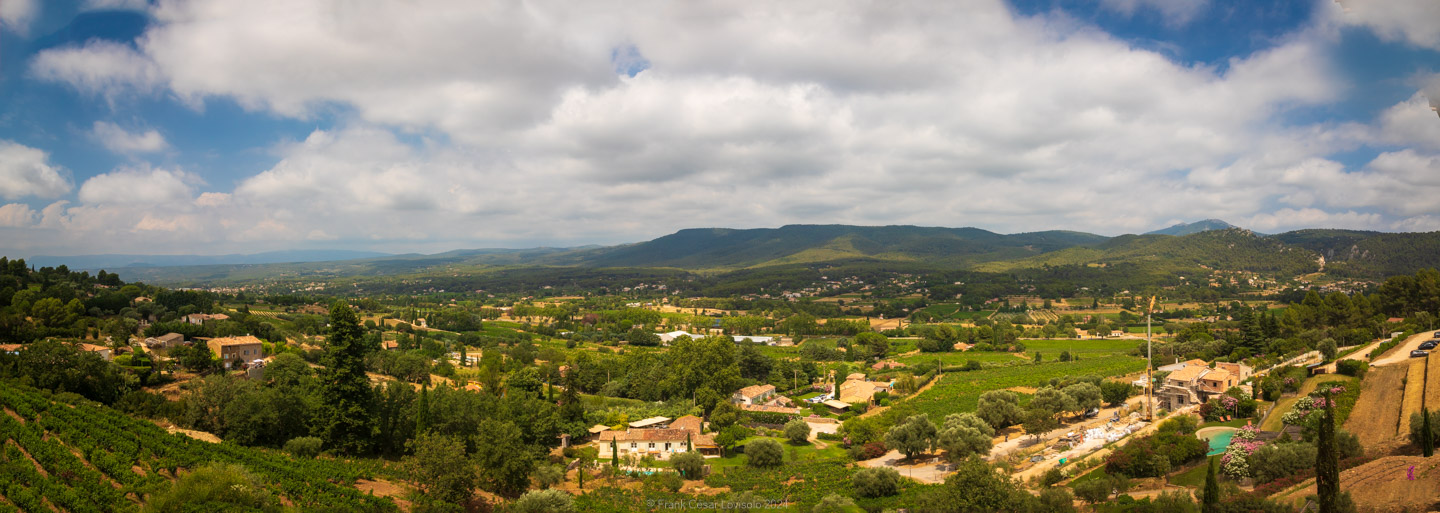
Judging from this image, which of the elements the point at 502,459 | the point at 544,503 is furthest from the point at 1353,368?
the point at 502,459

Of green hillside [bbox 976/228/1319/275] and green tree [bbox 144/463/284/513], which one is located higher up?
green hillside [bbox 976/228/1319/275]

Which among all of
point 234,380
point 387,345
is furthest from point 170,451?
point 387,345

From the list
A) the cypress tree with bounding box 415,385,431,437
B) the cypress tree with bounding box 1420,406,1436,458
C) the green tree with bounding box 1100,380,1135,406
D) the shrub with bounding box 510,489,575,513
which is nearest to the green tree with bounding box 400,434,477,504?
the shrub with bounding box 510,489,575,513

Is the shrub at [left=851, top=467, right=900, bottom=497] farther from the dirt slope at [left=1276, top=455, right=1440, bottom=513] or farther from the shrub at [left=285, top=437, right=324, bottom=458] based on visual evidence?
the shrub at [left=285, top=437, right=324, bottom=458]

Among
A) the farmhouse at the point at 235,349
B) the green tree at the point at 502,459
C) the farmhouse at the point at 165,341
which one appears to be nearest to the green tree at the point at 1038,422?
the green tree at the point at 502,459

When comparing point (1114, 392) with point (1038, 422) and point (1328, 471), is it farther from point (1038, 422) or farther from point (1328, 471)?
point (1328, 471)

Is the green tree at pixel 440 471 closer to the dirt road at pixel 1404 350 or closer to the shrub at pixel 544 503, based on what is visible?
the shrub at pixel 544 503

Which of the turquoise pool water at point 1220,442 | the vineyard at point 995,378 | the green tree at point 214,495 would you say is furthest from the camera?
the vineyard at point 995,378
